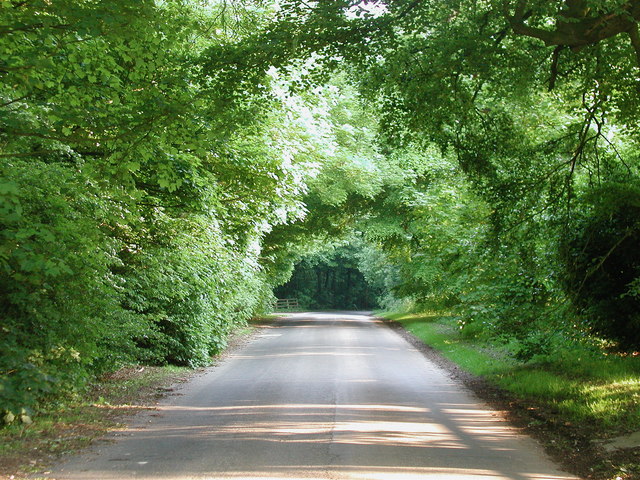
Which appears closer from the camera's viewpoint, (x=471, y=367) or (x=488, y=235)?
(x=488, y=235)

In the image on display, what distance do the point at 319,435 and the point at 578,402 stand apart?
436 cm

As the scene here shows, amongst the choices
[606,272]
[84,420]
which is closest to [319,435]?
[84,420]

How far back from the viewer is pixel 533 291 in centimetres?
1309

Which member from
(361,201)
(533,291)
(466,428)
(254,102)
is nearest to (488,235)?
(533,291)

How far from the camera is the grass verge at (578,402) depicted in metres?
7.59

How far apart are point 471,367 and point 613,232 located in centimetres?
569

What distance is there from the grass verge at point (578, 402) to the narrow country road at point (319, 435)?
49cm

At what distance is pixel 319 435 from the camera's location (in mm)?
8688

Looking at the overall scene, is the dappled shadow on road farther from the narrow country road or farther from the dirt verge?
the dirt verge

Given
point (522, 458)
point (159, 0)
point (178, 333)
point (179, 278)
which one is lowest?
point (522, 458)

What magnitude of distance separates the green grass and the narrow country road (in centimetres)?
104

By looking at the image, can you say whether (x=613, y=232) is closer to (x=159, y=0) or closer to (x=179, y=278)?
(x=179, y=278)

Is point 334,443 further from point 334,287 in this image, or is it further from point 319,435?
point 334,287

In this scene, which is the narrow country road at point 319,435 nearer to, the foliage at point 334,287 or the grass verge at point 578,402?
the grass verge at point 578,402
